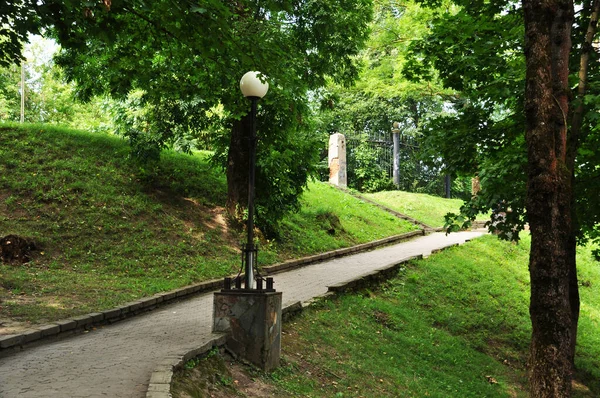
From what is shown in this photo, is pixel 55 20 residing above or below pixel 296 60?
below

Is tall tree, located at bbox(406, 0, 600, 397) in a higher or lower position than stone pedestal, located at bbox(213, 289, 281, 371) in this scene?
higher

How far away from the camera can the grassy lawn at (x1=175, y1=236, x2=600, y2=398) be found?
7.12 m

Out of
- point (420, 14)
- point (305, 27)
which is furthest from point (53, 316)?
point (420, 14)

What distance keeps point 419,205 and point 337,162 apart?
16.1ft

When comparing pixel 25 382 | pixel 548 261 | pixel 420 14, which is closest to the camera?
pixel 25 382

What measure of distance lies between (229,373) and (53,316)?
2.94 metres

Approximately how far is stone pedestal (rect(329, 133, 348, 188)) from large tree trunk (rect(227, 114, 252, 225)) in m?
14.8

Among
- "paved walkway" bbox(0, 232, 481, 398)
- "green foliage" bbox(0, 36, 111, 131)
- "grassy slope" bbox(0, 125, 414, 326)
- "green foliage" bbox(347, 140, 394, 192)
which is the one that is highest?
"green foliage" bbox(0, 36, 111, 131)

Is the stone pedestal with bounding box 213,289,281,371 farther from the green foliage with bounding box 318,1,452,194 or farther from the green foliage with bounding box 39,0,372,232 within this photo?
the green foliage with bounding box 318,1,452,194

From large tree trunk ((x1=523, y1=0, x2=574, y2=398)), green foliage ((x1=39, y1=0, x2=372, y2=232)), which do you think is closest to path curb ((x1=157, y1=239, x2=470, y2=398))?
green foliage ((x1=39, y1=0, x2=372, y2=232))

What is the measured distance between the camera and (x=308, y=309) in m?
9.14

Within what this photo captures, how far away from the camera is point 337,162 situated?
2853 centimetres

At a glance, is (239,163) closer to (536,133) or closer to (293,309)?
(293,309)

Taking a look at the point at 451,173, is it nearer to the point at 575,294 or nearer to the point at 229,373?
the point at 575,294
